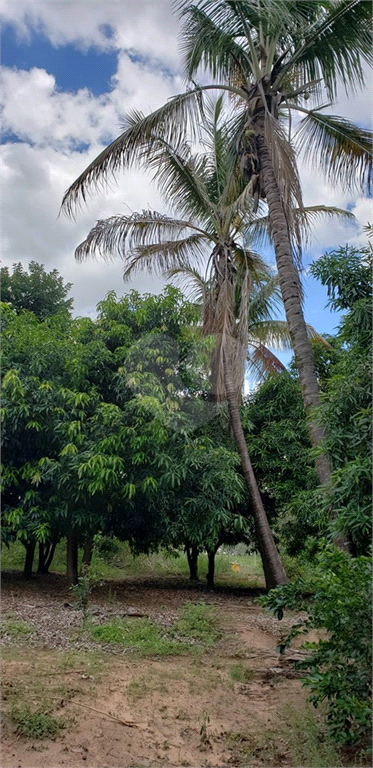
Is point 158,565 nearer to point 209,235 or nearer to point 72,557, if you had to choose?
point 72,557

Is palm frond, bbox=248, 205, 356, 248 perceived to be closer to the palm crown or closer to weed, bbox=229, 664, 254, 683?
the palm crown

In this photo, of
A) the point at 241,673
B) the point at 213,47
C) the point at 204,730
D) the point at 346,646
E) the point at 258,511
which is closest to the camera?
the point at 346,646

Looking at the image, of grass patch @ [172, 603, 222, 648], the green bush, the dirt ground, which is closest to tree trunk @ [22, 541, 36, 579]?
→ the dirt ground

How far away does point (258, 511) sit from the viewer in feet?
35.4

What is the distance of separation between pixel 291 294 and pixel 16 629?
5415mm

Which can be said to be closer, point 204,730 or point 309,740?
point 309,740

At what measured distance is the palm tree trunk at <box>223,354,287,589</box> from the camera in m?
10.7

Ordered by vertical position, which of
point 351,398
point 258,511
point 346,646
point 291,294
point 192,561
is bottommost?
point 346,646

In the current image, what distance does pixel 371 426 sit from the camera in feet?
14.1

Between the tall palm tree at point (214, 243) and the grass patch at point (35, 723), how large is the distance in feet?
22.4

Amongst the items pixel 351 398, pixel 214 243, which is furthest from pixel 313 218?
pixel 351 398

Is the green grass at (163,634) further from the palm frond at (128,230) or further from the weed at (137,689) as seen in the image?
the palm frond at (128,230)

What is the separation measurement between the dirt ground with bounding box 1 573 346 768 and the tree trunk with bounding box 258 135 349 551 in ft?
7.90

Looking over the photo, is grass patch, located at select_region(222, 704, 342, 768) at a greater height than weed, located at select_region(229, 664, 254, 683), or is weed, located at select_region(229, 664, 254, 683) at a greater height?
weed, located at select_region(229, 664, 254, 683)
